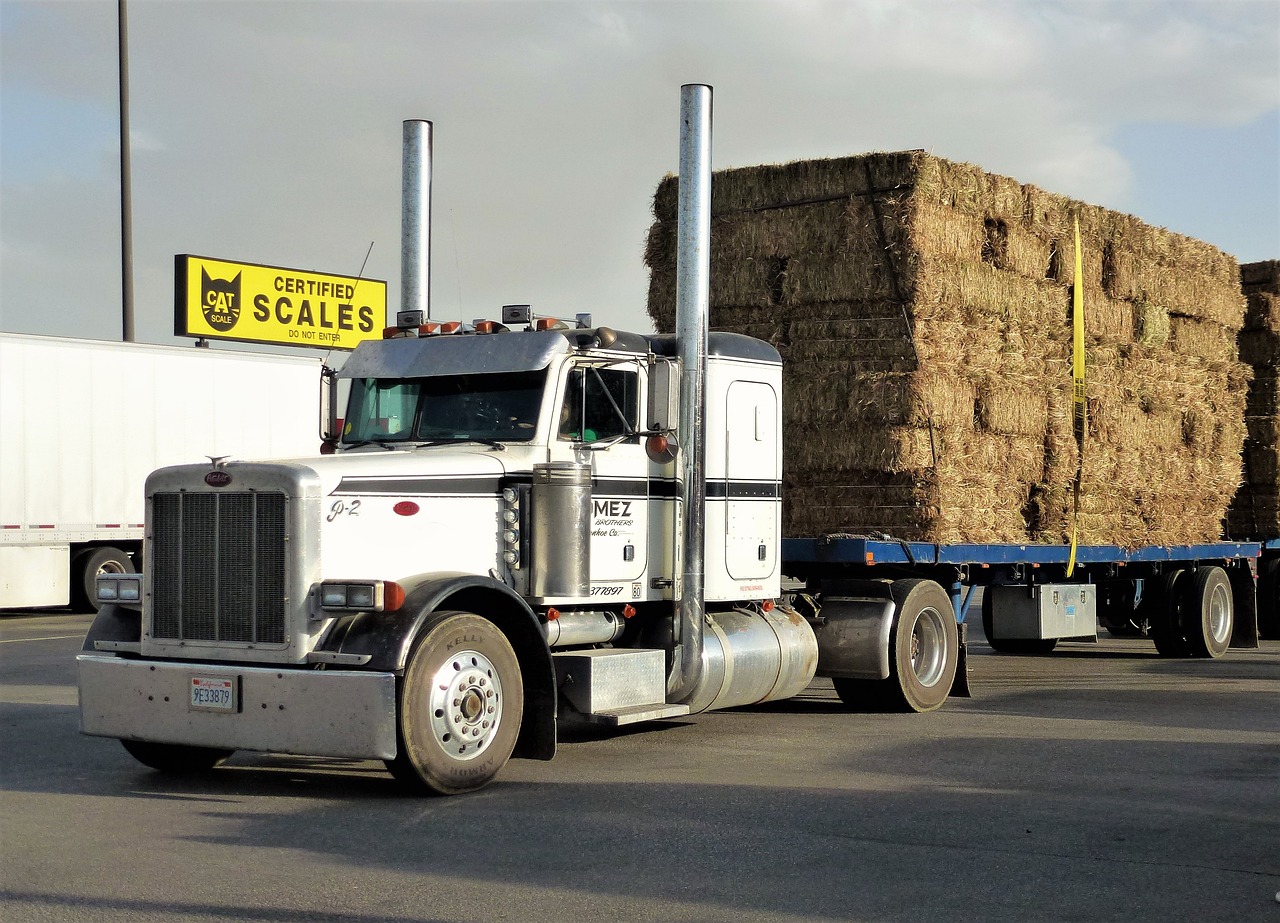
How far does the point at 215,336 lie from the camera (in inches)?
1572

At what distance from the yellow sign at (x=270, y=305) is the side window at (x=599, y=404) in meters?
27.3

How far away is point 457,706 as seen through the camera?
902cm

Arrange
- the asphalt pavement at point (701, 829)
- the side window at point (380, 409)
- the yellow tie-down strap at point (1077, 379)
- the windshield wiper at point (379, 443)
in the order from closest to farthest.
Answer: the asphalt pavement at point (701, 829) → the windshield wiper at point (379, 443) → the side window at point (380, 409) → the yellow tie-down strap at point (1077, 379)

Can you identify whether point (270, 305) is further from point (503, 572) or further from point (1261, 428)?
point (503, 572)

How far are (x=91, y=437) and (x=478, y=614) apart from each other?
53.7 feet

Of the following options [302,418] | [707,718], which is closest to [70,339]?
[302,418]

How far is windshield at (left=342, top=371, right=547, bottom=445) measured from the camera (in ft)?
33.9

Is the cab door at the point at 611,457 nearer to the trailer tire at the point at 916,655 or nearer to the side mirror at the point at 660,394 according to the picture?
the side mirror at the point at 660,394

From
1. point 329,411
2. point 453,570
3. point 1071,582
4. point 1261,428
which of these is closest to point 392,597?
point 453,570

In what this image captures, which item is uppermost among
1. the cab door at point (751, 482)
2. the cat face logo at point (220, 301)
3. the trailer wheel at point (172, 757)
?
the cat face logo at point (220, 301)

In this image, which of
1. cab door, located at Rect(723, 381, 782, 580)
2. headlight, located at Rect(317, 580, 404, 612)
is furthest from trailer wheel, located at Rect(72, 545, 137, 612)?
headlight, located at Rect(317, 580, 404, 612)

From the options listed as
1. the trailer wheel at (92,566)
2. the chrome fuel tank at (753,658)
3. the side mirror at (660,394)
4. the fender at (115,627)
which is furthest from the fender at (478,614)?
the trailer wheel at (92,566)

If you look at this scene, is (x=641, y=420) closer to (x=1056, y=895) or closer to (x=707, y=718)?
(x=707, y=718)

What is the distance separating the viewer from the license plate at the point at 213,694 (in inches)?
348
